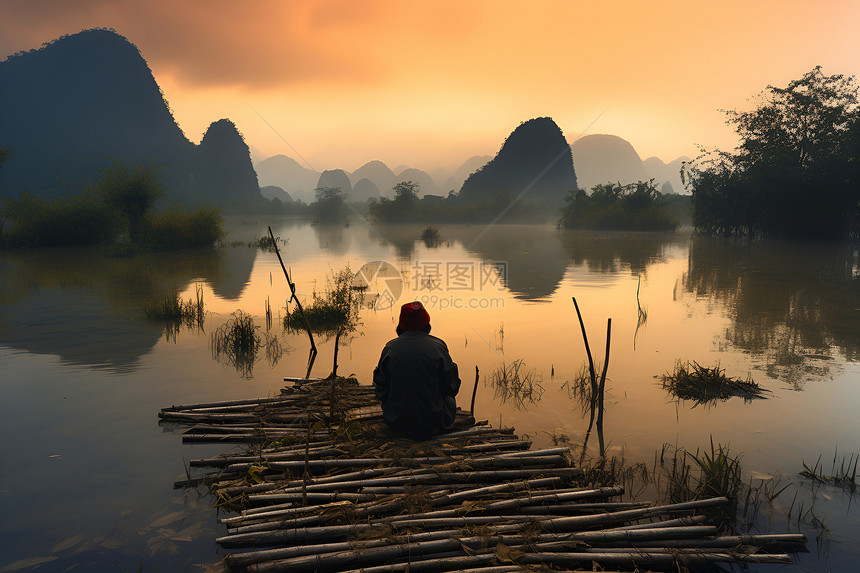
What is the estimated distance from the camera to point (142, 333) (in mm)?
9688

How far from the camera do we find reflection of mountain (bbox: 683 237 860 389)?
323 inches

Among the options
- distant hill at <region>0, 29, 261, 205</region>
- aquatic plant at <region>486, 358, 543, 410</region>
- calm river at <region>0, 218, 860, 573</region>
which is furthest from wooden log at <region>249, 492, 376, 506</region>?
distant hill at <region>0, 29, 261, 205</region>

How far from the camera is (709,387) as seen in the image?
652 centimetres

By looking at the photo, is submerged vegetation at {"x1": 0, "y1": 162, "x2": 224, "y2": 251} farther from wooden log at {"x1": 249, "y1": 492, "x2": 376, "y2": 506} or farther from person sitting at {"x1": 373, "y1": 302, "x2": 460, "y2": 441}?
wooden log at {"x1": 249, "y1": 492, "x2": 376, "y2": 506}

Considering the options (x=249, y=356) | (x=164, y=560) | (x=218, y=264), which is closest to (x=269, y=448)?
(x=164, y=560)

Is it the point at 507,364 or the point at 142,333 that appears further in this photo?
the point at 142,333

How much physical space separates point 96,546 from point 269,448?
1416 millimetres

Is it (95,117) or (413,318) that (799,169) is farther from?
(95,117)

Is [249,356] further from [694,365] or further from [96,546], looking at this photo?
[694,365]

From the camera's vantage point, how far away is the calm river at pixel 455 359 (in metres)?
3.71

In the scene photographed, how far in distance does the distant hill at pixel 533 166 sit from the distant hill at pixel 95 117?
6344 centimetres

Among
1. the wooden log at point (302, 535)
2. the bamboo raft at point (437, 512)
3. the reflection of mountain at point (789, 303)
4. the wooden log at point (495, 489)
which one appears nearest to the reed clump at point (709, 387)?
the reflection of mountain at point (789, 303)

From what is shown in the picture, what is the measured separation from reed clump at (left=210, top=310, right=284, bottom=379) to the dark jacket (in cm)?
399

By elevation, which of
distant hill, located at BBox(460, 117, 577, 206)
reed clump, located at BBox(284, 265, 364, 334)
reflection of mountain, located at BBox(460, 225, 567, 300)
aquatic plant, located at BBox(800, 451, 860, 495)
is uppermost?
distant hill, located at BBox(460, 117, 577, 206)
